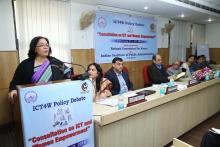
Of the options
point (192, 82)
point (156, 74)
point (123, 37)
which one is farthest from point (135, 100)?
point (123, 37)

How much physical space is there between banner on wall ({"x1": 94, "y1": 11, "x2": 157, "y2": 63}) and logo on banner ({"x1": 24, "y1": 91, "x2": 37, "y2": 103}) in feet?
10.8

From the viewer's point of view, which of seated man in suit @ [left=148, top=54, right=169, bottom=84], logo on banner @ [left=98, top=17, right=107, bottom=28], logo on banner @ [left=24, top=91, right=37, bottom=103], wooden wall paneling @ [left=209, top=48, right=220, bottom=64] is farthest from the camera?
wooden wall paneling @ [left=209, top=48, right=220, bottom=64]

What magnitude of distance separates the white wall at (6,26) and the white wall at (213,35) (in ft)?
24.2

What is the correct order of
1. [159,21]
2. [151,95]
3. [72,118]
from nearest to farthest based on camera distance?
[72,118], [151,95], [159,21]

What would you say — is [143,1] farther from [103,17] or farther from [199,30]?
[199,30]

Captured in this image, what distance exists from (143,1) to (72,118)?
3.35m

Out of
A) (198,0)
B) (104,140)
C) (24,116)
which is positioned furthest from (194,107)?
(198,0)

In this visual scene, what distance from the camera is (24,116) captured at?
3.63ft

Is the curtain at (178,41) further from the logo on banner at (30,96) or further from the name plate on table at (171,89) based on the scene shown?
the logo on banner at (30,96)

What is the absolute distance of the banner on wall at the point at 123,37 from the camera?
4414mm

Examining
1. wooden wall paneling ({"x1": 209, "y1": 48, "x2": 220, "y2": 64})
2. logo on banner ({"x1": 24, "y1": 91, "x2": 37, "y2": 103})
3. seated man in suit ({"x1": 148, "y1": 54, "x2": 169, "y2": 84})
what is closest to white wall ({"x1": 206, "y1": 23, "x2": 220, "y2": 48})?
wooden wall paneling ({"x1": 209, "y1": 48, "x2": 220, "y2": 64})

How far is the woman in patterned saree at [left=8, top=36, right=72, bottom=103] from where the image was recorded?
5.44 feet

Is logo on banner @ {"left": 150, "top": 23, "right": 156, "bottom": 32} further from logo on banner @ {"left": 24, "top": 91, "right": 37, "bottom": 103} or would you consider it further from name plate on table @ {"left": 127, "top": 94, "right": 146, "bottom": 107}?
logo on banner @ {"left": 24, "top": 91, "right": 37, "bottom": 103}

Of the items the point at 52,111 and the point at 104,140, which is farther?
the point at 104,140
